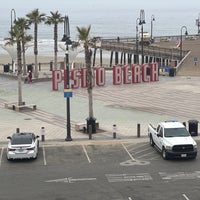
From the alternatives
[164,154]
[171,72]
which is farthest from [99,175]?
[171,72]

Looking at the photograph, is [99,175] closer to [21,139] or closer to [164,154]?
[164,154]

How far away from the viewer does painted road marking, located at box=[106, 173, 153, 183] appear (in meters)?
22.2

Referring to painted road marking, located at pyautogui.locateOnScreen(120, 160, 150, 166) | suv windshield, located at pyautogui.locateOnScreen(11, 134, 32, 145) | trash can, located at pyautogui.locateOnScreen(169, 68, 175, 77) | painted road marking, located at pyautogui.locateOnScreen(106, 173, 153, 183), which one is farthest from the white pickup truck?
trash can, located at pyautogui.locateOnScreen(169, 68, 175, 77)

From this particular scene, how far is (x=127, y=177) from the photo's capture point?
2250 centimetres

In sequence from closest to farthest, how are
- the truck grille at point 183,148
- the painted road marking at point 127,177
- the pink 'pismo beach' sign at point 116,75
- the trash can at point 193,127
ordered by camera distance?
1. the painted road marking at point 127,177
2. the truck grille at point 183,148
3. the trash can at point 193,127
4. the pink 'pismo beach' sign at point 116,75

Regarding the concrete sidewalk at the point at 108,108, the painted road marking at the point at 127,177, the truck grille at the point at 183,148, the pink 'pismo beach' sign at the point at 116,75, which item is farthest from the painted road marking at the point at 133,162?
the pink 'pismo beach' sign at the point at 116,75

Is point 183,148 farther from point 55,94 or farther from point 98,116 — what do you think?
point 55,94

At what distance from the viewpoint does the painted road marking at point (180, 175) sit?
22.3 metres

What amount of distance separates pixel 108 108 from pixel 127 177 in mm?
18485

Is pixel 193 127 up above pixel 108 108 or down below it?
above

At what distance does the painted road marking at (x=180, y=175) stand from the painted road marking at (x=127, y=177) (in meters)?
0.68

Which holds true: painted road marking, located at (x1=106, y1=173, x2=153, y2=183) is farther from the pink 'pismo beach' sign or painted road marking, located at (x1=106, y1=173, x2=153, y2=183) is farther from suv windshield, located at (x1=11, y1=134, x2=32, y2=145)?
the pink 'pismo beach' sign

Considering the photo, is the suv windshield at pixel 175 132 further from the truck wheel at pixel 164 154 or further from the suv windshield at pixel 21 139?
the suv windshield at pixel 21 139

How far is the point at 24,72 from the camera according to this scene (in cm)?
6122
